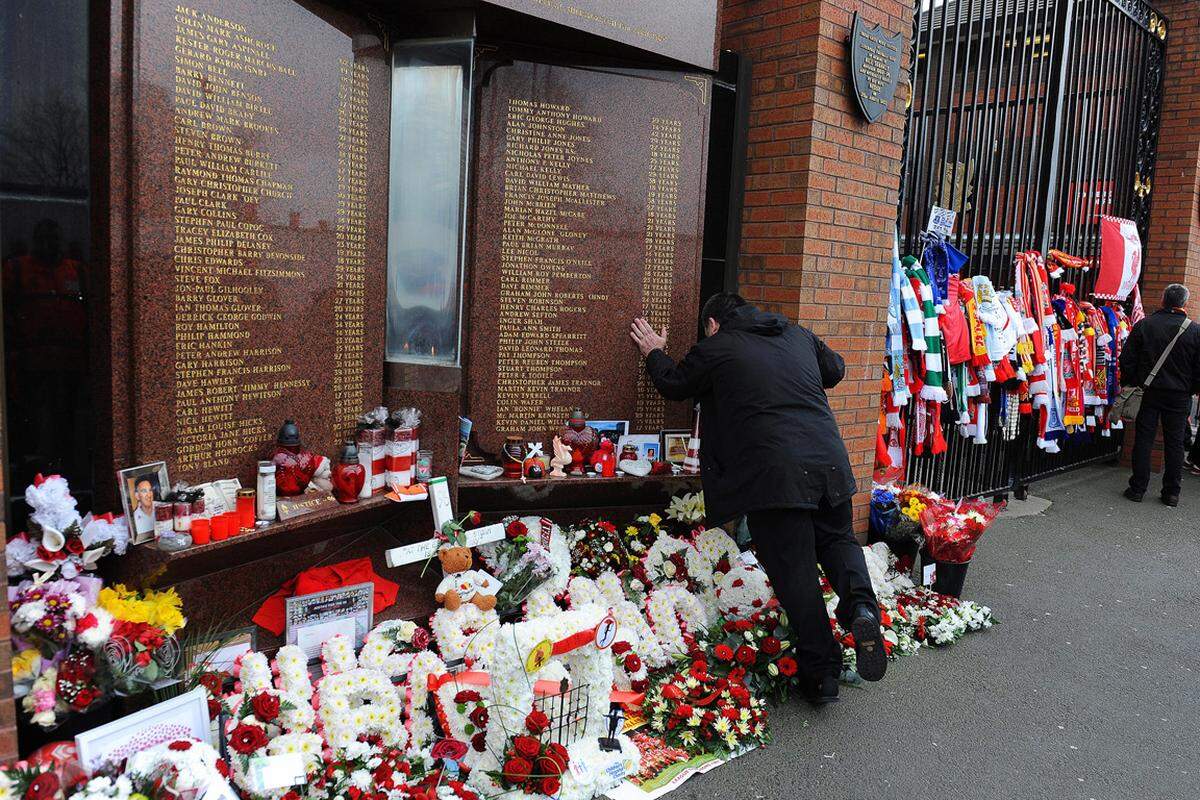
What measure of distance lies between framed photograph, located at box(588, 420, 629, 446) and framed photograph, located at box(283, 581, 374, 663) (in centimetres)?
151

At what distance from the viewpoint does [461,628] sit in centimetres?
381

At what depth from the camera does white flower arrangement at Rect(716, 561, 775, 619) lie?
4402 mm

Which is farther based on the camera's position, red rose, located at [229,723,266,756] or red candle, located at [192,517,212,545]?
red candle, located at [192,517,212,545]

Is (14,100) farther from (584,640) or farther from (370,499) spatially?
(584,640)

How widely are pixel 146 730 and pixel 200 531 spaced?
0.70 metres

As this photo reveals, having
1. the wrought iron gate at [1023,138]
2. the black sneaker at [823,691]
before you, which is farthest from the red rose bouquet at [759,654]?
the wrought iron gate at [1023,138]

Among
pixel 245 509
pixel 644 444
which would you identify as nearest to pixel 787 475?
pixel 644 444

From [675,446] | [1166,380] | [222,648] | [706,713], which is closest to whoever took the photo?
[222,648]

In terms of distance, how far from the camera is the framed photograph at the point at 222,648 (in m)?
3.12

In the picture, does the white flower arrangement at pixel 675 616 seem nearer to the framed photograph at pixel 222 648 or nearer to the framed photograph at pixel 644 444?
the framed photograph at pixel 644 444

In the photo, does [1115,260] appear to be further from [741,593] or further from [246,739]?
[246,739]

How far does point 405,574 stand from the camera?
410 centimetres

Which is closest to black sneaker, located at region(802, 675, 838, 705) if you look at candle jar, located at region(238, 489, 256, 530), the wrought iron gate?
candle jar, located at region(238, 489, 256, 530)

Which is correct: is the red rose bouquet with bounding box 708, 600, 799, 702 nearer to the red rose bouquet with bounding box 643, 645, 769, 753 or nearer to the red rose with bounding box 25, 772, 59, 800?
the red rose bouquet with bounding box 643, 645, 769, 753
